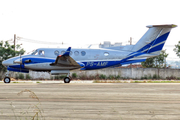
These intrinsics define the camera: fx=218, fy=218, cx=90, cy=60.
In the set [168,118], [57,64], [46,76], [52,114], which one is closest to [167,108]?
[168,118]

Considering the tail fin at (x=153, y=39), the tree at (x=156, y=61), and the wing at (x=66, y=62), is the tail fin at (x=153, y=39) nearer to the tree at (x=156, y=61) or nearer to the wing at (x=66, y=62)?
the wing at (x=66, y=62)

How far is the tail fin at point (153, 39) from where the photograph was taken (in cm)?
2252

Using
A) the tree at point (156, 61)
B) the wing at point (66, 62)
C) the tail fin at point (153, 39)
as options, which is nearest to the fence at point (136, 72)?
the tree at point (156, 61)

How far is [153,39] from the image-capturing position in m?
23.0

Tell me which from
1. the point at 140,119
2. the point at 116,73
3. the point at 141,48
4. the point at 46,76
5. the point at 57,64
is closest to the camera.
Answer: the point at 140,119

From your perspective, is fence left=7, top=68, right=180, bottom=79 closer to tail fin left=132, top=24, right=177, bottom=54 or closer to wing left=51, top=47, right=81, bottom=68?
tail fin left=132, top=24, right=177, bottom=54

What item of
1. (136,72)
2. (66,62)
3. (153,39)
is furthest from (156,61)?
(66,62)

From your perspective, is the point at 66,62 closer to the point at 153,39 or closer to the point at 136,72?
the point at 153,39

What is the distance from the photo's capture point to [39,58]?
72.6 feet

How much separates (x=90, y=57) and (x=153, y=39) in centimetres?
692

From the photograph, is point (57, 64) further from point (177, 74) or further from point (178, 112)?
point (177, 74)

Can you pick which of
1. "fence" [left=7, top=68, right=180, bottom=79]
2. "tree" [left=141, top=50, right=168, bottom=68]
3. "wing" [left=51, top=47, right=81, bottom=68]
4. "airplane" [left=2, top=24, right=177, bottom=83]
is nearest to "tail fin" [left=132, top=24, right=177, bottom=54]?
"airplane" [left=2, top=24, right=177, bottom=83]

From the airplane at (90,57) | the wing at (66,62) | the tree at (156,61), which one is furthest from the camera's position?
the tree at (156,61)

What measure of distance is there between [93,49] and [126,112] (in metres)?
→ 17.5
